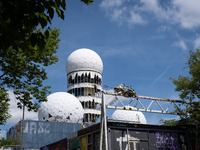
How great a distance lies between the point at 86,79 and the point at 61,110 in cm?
1414

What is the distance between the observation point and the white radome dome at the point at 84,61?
64188 mm

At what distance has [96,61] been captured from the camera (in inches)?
2581

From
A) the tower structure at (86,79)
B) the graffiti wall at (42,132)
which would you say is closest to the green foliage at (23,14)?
the graffiti wall at (42,132)

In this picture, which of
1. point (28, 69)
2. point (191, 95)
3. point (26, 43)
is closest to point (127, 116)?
point (191, 95)

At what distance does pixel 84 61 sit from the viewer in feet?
211

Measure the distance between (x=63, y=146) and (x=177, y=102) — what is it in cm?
1366

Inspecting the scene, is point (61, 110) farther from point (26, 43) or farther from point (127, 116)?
point (26, 43)

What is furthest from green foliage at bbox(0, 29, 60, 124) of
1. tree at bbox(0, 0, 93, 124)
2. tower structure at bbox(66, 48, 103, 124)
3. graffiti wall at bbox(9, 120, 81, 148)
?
tower structure at bbox(66, 48, 103, 124)

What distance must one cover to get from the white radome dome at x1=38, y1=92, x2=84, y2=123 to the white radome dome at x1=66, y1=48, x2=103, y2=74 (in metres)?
11.5

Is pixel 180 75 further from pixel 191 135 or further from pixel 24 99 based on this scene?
pixel 24 99

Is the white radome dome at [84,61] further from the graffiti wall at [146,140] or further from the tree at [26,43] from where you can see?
the graffiti wall at [146,140]

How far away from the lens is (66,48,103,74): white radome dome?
211 ft

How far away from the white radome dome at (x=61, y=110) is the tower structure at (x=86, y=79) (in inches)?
338

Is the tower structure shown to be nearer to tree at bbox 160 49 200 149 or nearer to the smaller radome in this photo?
the smaller radome
